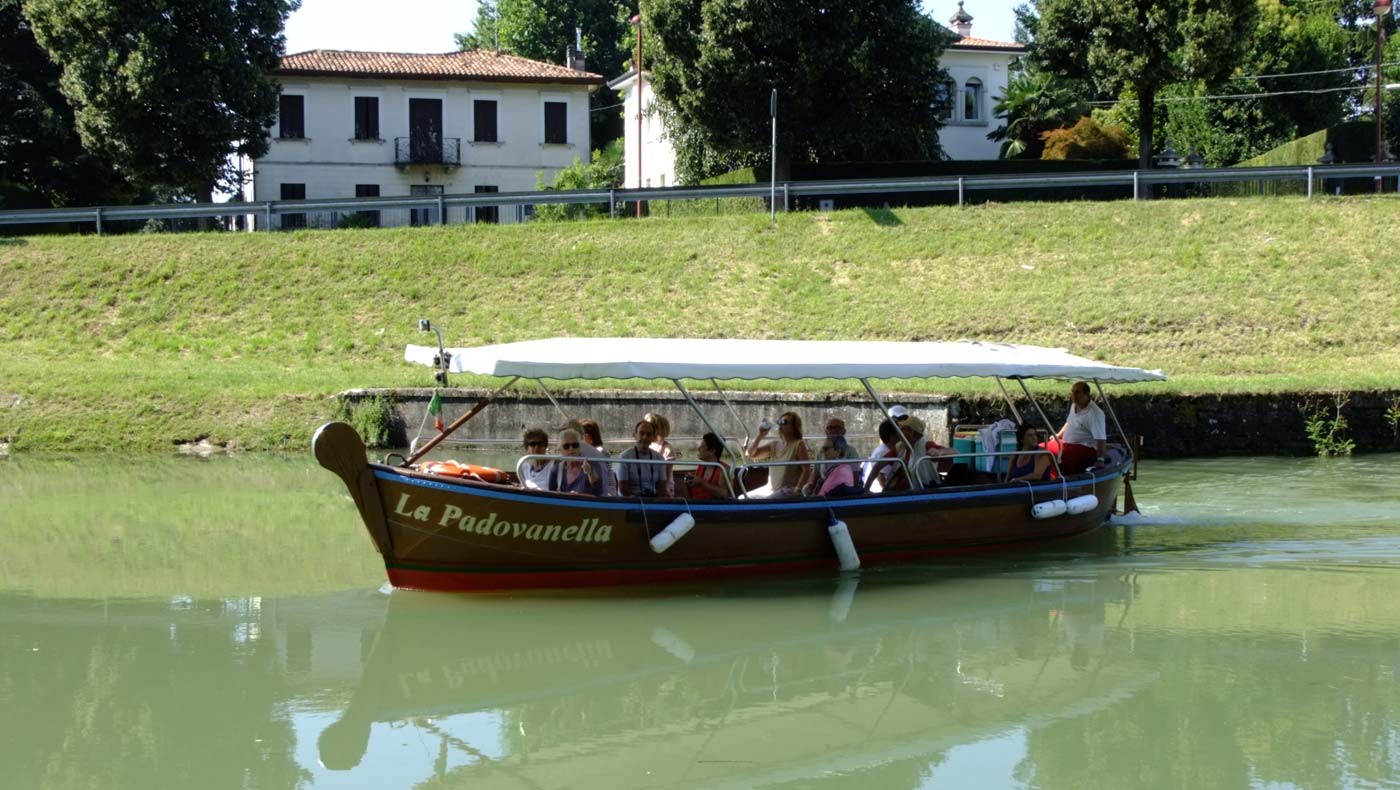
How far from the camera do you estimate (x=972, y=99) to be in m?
54.2

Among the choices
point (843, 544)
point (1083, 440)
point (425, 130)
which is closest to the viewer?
point (843, 544)

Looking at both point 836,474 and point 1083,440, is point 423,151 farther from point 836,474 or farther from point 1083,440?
point 836,474

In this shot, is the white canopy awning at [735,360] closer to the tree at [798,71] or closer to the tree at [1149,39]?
the tree at [798,71]

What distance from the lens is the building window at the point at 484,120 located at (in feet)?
163

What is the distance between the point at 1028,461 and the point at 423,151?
37.6m

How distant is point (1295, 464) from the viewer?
20.5 metres

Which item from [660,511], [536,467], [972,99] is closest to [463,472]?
[536,467]

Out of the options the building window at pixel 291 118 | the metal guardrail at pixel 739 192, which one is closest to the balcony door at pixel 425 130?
the building window at pixel 291 118

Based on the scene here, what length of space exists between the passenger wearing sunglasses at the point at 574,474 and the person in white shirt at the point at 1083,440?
5735mm

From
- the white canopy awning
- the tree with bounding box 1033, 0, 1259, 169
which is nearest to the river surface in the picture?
the white canopy awning

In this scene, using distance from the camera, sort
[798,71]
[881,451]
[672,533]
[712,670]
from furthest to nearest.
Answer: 1. [798,71]
2. [881,451]
3. [672,533]
4. [712,670]

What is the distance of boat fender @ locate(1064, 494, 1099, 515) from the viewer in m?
14.6

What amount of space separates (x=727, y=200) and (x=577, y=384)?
462 inches

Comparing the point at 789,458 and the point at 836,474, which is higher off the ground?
the point at 789,458
